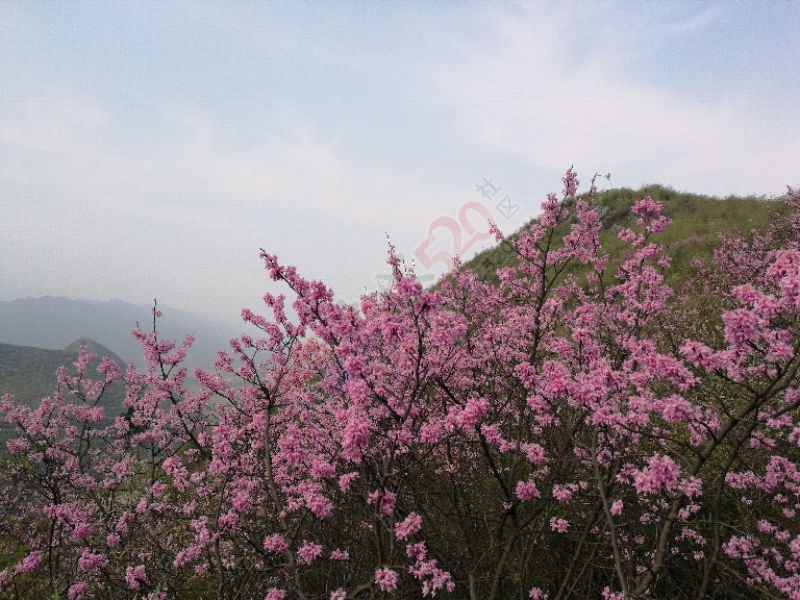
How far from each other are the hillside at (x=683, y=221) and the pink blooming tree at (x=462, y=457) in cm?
983

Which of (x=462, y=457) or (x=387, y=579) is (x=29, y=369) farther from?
(x=387, y=579)

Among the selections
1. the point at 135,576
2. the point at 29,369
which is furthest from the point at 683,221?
the point at 29,369

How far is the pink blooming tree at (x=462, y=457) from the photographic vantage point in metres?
3.81

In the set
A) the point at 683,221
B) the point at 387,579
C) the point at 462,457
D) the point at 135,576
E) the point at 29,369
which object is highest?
the point at 683,221

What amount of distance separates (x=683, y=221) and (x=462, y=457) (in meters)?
18.0

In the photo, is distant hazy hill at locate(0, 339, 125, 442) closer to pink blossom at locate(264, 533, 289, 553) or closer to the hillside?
the hillside

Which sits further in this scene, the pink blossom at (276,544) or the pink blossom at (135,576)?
the pink blossom at (135,576)

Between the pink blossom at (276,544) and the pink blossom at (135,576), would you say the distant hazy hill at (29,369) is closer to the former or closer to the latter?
the pink blossom at (135,576)

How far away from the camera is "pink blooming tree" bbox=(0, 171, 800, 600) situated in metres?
3.81

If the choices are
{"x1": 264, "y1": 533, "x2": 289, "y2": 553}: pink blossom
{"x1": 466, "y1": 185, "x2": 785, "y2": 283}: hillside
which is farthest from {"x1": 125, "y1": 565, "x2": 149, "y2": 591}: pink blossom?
{"x1": 466, "y1": 185, "x2": 785, "y2": 283}: hillside

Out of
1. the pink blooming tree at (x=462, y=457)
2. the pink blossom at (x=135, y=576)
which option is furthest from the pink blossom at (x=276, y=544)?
the pink blossom at (x=135, y=576)

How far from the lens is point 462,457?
6.97 metres

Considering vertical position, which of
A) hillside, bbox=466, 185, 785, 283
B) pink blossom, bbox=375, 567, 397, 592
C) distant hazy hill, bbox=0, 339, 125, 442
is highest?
hillside, bbox=466, 185, 785, 283

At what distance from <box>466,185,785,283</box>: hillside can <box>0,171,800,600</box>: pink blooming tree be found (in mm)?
9831
